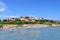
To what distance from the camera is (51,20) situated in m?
118

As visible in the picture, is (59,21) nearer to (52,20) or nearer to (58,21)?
(58,21)

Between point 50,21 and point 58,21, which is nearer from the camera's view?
point 50,21

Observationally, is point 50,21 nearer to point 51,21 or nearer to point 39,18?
point 51,21

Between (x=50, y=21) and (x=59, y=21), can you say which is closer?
(x=50, y=21)

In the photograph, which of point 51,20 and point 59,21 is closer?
point 51,20

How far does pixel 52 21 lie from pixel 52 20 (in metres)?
1.44

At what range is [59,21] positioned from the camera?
126 m

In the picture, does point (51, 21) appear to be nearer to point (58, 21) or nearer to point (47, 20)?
point (47, 20)

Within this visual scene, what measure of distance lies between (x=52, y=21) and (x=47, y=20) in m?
3.12

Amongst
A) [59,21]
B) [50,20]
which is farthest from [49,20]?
[59,21]

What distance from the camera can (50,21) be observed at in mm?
115375

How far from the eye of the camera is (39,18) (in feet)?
402

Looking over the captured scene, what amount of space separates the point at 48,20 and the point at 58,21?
12.8 meters

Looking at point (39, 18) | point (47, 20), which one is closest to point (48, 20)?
point (47, 20)
